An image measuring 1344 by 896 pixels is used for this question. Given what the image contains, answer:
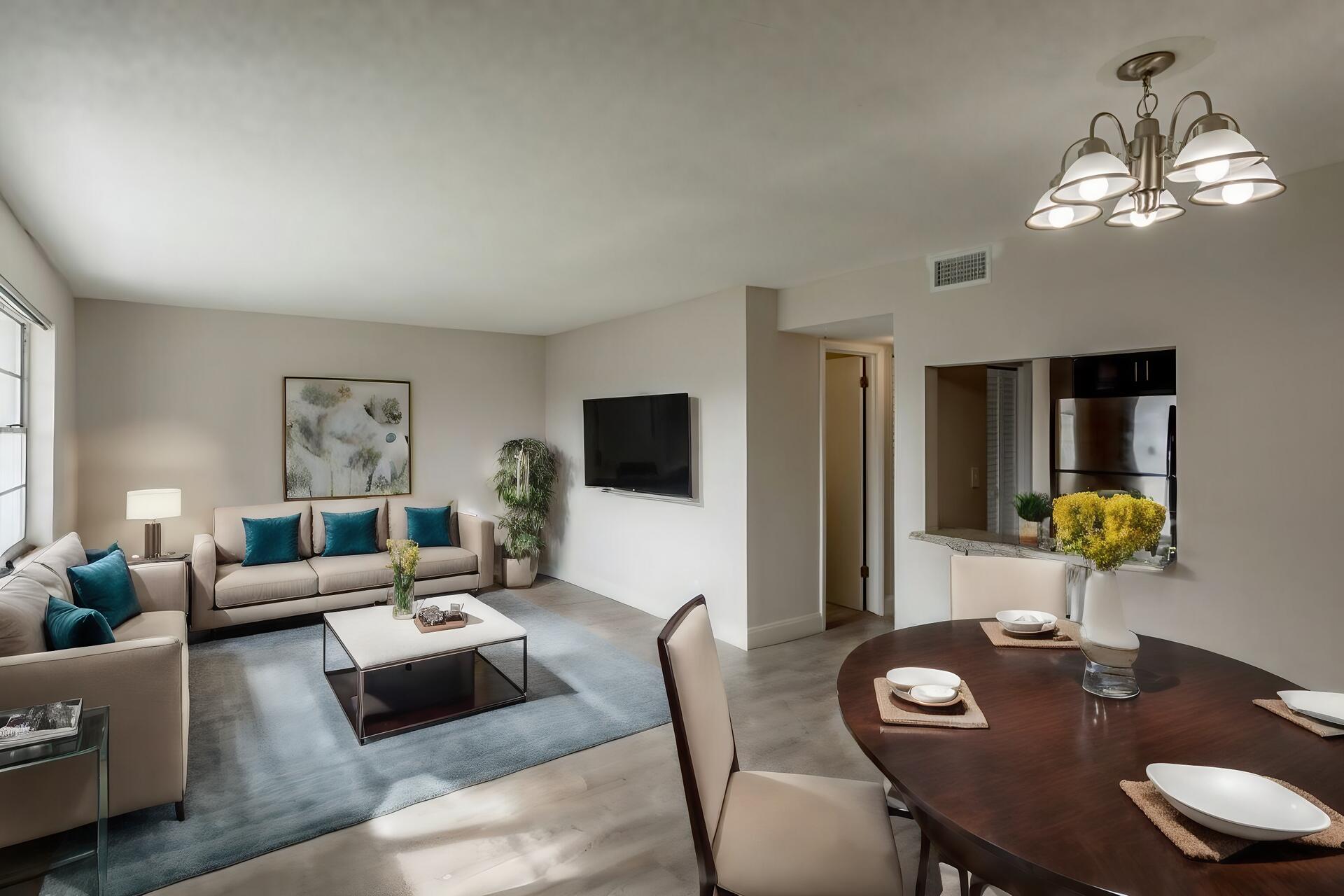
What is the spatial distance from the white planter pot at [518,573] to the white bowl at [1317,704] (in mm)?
5615

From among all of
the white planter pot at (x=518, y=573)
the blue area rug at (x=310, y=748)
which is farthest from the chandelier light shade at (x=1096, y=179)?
the white planter pot at (x=518, y=573)

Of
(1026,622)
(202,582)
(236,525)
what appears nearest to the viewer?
(1026,622)

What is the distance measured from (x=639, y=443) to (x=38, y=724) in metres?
3.97

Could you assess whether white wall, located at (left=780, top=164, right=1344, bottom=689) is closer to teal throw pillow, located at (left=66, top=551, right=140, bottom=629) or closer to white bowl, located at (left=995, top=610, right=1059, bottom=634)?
white bowl, located at (left=995, top=610, right=1059, bottom=634)

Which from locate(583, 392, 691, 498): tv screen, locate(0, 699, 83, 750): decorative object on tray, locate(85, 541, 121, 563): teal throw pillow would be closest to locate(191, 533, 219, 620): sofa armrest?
locate(85, 541, 121, 563): teal throw pillow

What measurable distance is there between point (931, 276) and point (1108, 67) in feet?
6.68

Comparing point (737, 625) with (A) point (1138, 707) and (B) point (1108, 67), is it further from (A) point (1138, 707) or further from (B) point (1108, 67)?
(B) point (1108, 67)

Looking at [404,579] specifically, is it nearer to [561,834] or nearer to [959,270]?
[561,834]

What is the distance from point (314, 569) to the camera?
5.31 metres

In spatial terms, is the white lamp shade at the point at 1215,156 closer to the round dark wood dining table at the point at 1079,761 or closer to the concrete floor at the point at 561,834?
the round dark wood dining table at the point at 1079,761

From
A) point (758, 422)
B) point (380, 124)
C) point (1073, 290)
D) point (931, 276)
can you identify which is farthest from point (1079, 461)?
point (380, 124)

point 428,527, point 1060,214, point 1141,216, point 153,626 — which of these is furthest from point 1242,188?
point 428,527

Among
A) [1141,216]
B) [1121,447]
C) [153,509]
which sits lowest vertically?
[153,509]

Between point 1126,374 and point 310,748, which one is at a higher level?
point 1126,374
